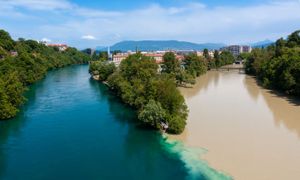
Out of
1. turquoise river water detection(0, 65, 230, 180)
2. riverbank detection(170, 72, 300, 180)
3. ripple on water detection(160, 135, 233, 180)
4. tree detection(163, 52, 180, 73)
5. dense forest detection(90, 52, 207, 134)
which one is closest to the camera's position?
ripple on water detection(160, 135, 233, 180)

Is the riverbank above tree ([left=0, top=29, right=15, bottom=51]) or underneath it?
underneath

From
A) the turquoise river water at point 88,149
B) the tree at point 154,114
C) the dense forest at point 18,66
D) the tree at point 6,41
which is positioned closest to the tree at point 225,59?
the dense forest at point 18,66

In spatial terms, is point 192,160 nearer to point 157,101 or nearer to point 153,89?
point 157,101

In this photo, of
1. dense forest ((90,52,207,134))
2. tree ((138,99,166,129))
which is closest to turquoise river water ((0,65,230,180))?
tree ((138,99,166,129))

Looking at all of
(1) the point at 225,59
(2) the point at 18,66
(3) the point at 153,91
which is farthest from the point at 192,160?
(1) the point at 225,59

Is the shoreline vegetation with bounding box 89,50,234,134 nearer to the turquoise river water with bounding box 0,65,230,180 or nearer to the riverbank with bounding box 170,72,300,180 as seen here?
the turquoise river water with bounding box 0,65,230,180

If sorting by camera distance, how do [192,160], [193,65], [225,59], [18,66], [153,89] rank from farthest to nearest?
1. [225,59]
2. [193,65]
3. [18,66]
4. [153,89]
5. [192,160]

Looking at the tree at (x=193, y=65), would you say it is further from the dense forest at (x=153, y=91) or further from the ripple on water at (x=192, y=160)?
the ripple on water at (x=192, y=160)
